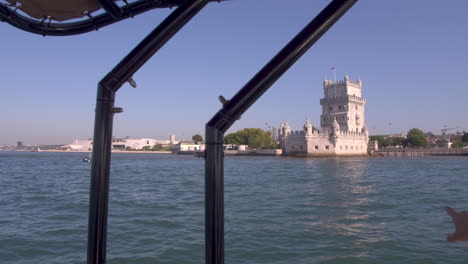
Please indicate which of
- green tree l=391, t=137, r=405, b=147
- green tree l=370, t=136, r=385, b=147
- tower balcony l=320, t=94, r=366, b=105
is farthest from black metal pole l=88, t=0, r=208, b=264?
green tree l=370, t=136, r=385, b=147

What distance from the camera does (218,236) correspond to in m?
2.91

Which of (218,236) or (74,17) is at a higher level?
(74,17)

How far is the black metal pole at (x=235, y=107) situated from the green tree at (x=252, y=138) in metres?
95.5

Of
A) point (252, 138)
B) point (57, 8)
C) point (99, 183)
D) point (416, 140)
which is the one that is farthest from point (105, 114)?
point (416, 140)

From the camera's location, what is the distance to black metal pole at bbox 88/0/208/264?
10.4 ft

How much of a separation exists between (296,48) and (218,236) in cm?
157

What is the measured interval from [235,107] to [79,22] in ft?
6.51

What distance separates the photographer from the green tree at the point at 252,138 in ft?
324

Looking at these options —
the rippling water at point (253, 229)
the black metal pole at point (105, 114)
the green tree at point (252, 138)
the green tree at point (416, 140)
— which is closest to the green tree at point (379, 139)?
the green tree at point (416, 140)

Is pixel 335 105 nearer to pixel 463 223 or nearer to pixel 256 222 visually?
pixel 256 222

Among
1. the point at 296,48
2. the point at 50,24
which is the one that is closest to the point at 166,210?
the point at 50,24

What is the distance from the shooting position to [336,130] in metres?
69.5

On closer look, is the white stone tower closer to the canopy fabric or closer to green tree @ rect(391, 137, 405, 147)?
green tree @ rect(391, 137, 405, 147)

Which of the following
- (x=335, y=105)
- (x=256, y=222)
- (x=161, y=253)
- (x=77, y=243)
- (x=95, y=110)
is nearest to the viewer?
(x=95, y=110)
